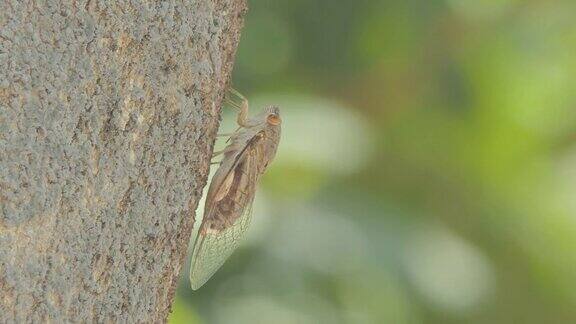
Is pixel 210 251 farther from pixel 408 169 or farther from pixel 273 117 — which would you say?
pixel 408 169

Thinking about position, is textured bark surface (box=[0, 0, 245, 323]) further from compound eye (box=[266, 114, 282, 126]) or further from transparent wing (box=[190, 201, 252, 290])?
compound eye (box=[266, 114, 282, 126])

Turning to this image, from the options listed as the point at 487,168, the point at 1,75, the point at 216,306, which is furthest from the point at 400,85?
the point at 1,75

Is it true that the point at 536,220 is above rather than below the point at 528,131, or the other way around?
below

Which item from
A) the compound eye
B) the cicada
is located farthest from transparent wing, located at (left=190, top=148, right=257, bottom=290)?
the compound eye

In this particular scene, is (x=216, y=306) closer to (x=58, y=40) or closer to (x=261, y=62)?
(x=261, y=62)

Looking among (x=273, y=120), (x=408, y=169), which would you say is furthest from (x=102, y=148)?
(x=408, y=169)

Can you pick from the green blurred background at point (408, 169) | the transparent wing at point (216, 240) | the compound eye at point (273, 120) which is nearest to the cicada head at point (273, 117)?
the compound eye at point (273, 120)
